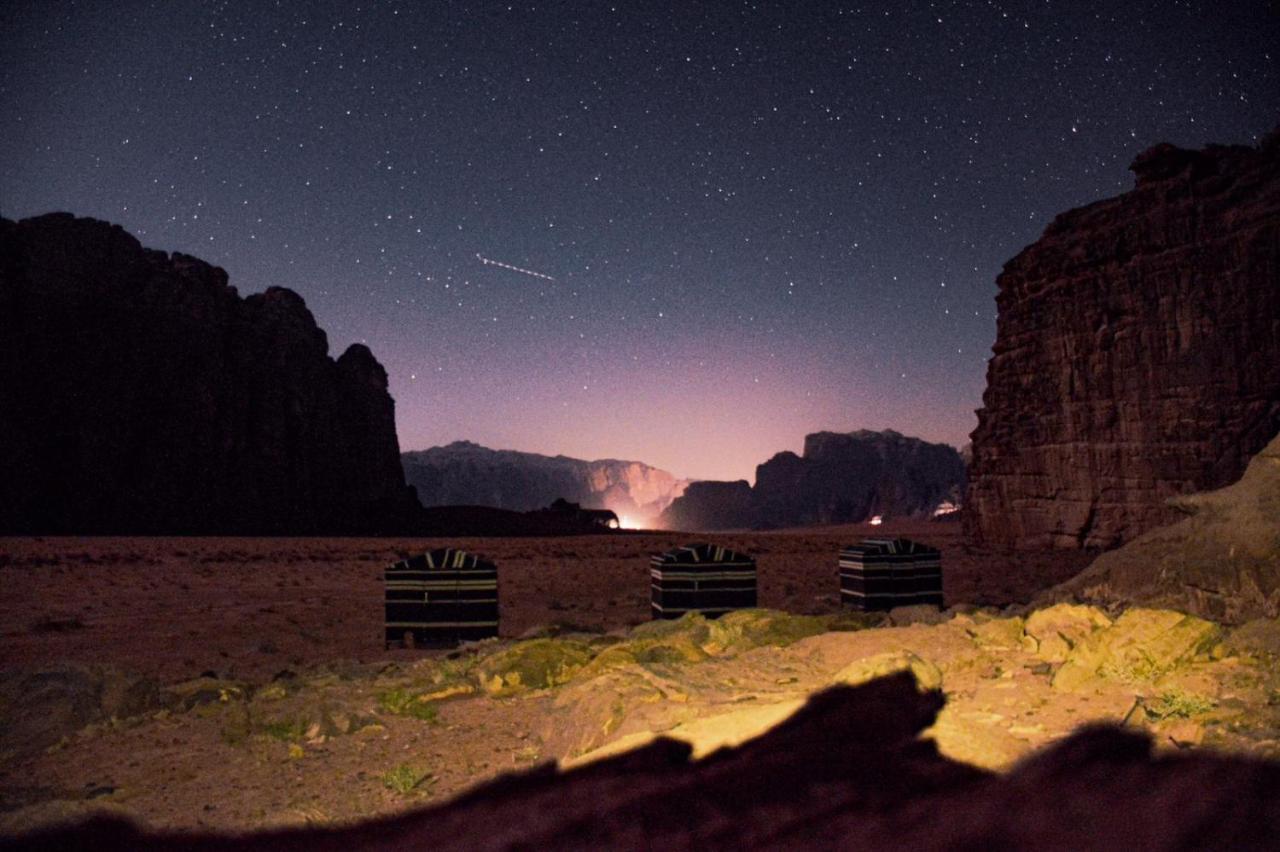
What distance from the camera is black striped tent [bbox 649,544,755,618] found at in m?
11.6

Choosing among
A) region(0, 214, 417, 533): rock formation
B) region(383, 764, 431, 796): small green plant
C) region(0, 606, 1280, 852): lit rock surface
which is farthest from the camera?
region(0, 214, 417, 533): rock formation

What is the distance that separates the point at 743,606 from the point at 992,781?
8656mm

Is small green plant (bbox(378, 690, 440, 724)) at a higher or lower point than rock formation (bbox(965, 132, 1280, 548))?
lower

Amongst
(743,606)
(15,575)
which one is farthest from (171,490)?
(743,606)

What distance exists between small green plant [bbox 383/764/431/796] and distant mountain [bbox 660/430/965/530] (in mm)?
118798

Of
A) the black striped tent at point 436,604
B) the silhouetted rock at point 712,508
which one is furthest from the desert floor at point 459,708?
the silhouetted rock at point 712,508

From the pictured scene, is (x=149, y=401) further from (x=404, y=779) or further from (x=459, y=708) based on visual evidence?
(x=404, y=779)

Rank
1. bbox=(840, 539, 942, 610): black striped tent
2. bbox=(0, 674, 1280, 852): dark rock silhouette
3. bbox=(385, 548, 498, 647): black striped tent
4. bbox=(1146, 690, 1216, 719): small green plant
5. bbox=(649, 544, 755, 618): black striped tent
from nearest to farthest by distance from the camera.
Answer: bbox=(0, 674, 1280, 852): dark rock silhouette, bbox=(1146, 690, 1216, 719): small green plant, bbox=(385, 548, 498, 647): black striped tent, bbox=(649, 544, 755, 618): black striped tent, bbox=(840, 539, 942, 610): black striped tent

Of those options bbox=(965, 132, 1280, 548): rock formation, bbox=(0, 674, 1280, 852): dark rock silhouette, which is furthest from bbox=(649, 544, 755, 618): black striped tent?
bbox=(965, 132, 1280, 548): rock formation

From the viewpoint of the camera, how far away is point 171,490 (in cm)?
5591

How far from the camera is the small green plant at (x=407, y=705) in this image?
586 centimetres

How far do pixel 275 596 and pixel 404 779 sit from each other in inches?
626

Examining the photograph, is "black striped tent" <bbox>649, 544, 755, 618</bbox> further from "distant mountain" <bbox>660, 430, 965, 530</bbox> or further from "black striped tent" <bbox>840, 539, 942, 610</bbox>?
"distant mountain" <bbox>660, 430, 965, 530</bbox>

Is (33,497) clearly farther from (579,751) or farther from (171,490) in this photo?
(579,751)
